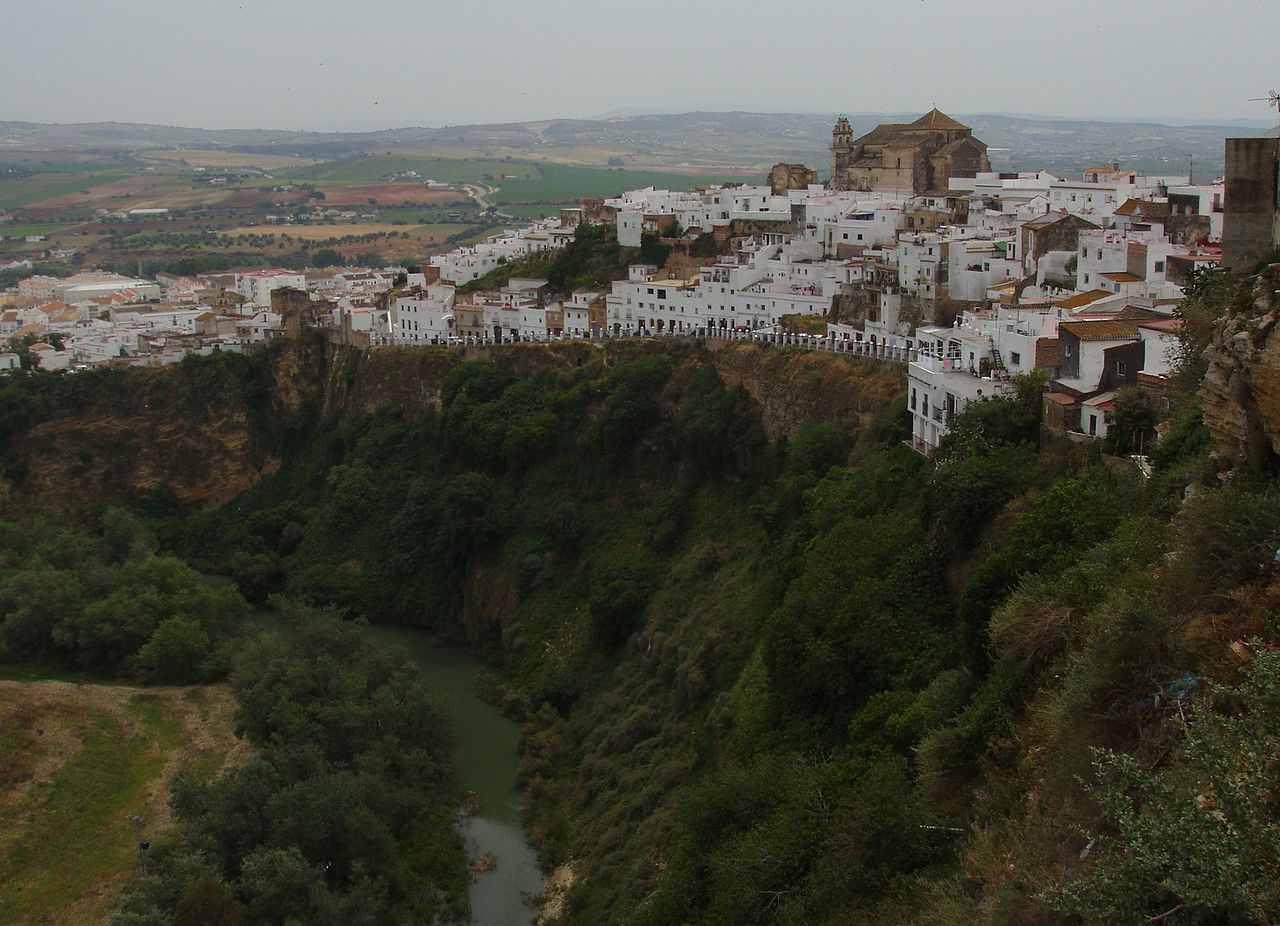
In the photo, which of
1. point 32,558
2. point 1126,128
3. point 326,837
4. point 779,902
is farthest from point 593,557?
point 1126,128

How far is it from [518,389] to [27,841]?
17.9 m

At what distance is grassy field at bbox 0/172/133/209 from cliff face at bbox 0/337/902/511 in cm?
10909

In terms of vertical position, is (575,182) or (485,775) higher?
(575,182)

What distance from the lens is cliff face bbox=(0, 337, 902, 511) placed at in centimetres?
4019

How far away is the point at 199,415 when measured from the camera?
42844 mm

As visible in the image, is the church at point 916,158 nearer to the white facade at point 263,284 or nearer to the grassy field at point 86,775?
the white facade at point 263,284

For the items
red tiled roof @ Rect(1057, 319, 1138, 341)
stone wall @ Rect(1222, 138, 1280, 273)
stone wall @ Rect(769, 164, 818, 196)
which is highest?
stone wall @ Rect(769, 164, 818, 196)

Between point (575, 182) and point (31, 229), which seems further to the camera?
point (575, 182)

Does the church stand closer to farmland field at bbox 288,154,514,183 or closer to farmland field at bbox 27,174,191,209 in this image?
farmland field at bbox 27,174,191,209

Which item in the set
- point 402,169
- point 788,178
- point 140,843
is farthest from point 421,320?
point 402,169

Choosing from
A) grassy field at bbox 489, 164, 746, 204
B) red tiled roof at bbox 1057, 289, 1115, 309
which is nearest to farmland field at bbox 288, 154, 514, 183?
grassy field at bbox 489, 164, 746, 204

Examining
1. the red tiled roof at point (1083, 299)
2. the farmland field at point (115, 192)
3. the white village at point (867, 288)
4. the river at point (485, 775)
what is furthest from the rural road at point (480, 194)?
the red tiled roof at point (1083, 299)

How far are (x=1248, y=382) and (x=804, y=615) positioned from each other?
967 centimetres

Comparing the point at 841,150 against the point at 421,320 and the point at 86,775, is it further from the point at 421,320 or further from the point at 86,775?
the point at 86,775
